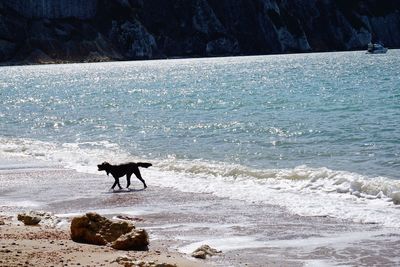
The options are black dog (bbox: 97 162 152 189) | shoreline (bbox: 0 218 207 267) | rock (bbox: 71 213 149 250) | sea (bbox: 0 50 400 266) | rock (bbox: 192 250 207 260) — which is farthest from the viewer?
black dog (bbox: 97 162 152 189)

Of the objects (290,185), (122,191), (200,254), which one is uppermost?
(200,254)

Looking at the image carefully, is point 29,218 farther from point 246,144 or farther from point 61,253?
point 246,144

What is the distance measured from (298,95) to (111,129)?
23.2 metres

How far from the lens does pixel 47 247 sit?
12.2 m

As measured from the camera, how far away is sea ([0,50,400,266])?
59.9ft

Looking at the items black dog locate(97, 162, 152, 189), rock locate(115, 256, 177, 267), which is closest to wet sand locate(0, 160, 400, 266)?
rock locate(115, 256, 177, 267)

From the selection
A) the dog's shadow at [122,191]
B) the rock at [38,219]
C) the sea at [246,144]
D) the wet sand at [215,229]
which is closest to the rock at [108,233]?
the wet sand at [215,229]

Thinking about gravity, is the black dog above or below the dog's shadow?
above

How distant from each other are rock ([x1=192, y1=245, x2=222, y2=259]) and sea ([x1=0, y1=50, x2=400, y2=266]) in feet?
12.7

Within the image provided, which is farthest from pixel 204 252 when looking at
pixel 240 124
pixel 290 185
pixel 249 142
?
pixel 240 124

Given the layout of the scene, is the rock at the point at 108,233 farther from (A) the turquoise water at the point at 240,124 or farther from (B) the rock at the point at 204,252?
(A) the turquoise water at the point at 240,124

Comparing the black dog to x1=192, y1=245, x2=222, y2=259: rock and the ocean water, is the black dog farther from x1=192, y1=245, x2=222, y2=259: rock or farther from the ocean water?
x1=192, y1=245, x2=222, y2=259: rock

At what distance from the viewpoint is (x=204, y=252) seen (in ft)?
39.3

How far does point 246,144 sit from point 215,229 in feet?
53.2
